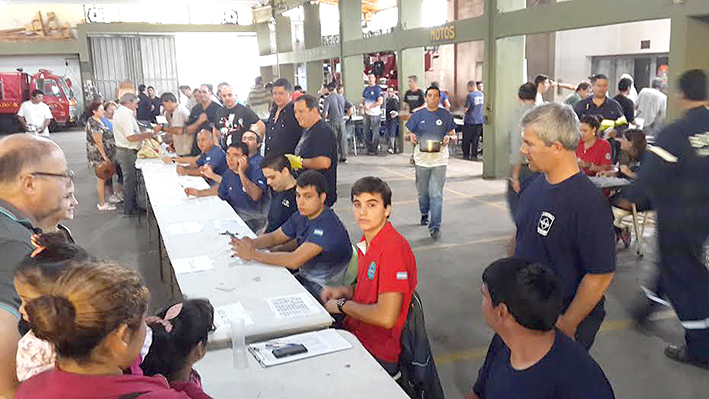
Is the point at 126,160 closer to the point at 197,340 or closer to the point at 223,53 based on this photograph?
the point at 197,340

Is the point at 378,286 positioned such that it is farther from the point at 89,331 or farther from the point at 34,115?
the point at 34,115

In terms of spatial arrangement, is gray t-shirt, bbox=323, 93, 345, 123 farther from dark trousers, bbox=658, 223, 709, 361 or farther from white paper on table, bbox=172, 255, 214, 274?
dark trousers, bbox=658, 223, 709, 361

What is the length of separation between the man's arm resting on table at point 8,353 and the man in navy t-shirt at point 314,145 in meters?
3.51

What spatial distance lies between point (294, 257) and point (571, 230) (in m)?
1.67

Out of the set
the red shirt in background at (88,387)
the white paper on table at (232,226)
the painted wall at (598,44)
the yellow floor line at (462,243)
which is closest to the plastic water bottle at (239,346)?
the red shirt in background at (88,387)

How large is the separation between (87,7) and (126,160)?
60.4ft

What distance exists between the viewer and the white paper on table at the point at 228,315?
2625 mm

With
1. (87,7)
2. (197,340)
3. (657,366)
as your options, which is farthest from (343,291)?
(87,7)

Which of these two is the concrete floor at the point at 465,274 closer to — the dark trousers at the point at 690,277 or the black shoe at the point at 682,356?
the black shoe at the point at 682,356

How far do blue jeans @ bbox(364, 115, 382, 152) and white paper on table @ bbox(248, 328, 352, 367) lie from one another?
1064 cm

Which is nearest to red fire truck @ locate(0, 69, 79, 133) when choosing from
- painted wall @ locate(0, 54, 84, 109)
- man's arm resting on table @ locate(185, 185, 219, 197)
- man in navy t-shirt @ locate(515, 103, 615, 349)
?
painted wall @ locate(0, 54, 84, 109)

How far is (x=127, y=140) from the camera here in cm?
782

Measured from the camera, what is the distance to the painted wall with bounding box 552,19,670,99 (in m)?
12.2

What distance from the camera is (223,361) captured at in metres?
2.35
